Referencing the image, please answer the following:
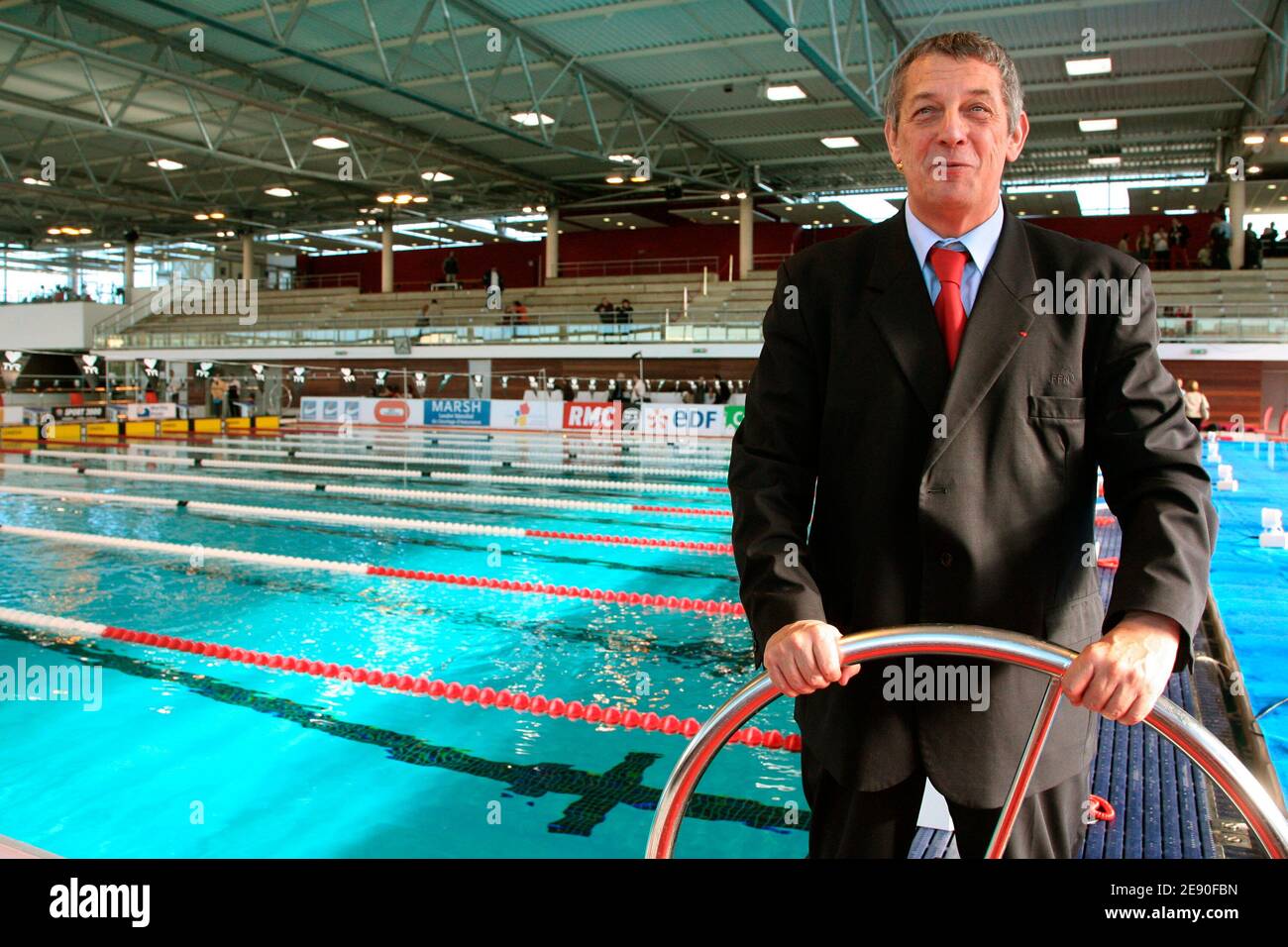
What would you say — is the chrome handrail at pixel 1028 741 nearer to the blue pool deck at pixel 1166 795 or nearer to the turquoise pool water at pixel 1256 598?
the blue pool deck at pixel 1166 795

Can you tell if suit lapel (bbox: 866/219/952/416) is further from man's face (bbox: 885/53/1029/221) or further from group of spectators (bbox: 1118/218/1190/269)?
group of spectators (bbox: 1118/218/1190/269)

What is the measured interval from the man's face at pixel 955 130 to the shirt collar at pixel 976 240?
0.03 meters

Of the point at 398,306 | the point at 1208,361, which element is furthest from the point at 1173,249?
the point at 398,306

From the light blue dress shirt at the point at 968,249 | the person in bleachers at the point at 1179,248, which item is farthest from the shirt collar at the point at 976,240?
the person in bleachers at the point at 1179,248

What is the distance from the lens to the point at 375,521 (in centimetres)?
1039

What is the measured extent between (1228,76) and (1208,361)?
23.7ft

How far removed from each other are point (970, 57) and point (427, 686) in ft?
14.0

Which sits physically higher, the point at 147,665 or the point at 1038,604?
the point at 1038,604

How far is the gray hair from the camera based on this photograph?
1.51 m

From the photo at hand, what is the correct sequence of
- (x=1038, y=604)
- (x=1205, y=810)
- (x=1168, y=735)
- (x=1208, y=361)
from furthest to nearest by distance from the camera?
1. (x=1208, y=361)
2. (x=1205, y=810)
3. (x=1038, y=604)
4. (x=1168, y=735)
